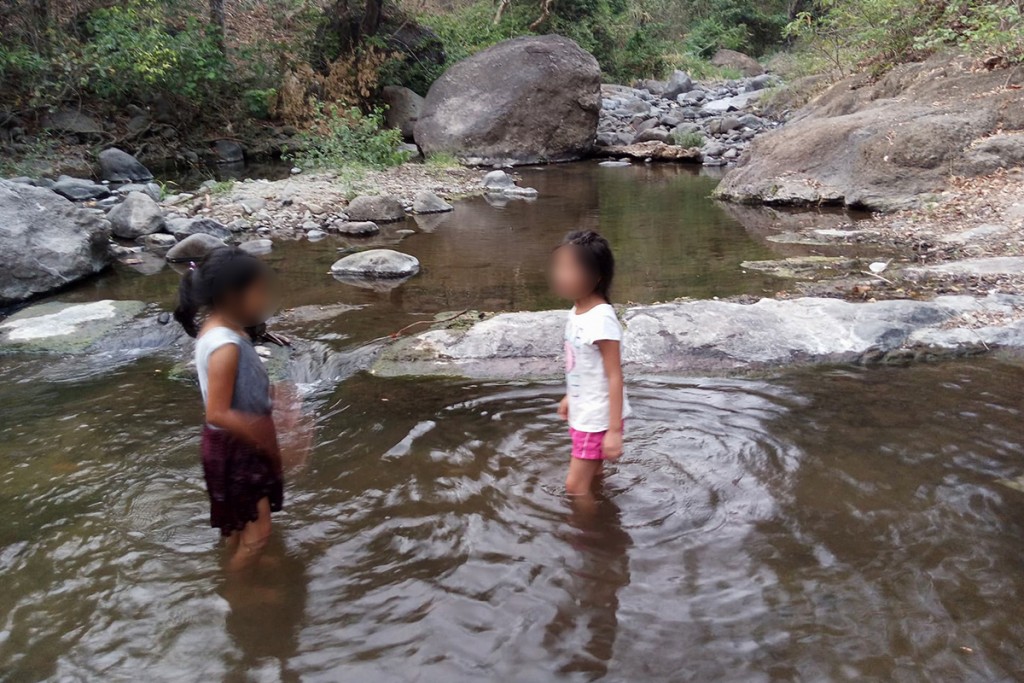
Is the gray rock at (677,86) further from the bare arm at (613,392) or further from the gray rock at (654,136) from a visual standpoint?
the bare arm at (613,392)

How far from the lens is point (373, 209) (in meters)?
10.9

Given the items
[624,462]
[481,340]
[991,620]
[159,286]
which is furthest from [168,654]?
[159,286]

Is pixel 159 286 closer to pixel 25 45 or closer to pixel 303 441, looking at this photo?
pixel 303 441

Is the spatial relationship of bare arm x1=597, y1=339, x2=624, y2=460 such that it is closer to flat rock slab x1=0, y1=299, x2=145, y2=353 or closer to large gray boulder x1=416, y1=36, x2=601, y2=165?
flat rock slab x1=0, y1=299, x2=145, y2=353

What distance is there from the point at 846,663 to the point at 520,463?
180 centimetres

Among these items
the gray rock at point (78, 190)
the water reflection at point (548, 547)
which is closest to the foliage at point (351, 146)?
the gray rock at point (78, 190)

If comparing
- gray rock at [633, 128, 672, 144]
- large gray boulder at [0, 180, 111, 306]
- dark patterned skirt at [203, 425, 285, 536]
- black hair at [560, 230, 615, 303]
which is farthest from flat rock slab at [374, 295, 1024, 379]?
gray rock at [633, 128, 672, 144]

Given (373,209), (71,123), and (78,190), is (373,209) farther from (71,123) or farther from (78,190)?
(71,123)

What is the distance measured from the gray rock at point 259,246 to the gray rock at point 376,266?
4.70 feet

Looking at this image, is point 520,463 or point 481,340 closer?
point 520,463

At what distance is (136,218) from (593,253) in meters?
8.40

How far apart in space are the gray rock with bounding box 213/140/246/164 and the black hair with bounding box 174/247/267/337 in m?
15.3

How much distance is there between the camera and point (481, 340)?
5.33 meters

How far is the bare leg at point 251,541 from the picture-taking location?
10.1ft
